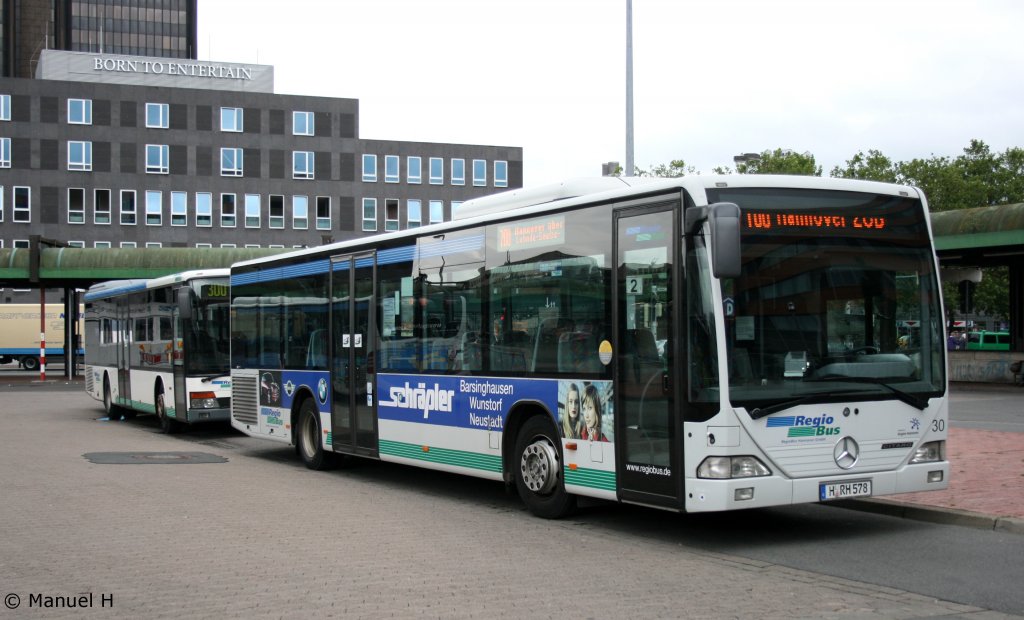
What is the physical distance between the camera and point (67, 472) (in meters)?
15.2

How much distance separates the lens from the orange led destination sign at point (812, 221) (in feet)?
29.7

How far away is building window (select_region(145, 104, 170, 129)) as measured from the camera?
7981cm

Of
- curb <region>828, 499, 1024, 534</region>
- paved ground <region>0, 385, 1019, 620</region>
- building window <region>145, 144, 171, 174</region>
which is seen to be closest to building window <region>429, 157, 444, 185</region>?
building window <region>145, 144, 171, 174</region>

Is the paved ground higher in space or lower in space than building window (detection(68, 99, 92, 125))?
lower

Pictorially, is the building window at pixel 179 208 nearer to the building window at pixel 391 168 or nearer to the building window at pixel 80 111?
the building window at pixel 80 111

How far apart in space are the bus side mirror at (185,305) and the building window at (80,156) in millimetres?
62413

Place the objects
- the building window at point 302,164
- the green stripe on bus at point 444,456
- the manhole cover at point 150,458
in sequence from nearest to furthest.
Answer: the green stripe on bus at point 444,456 → the manhole cover at point 150,458 → the building window at point 302,164

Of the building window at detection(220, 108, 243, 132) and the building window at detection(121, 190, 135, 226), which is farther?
the building window at detection(220, 108, 243, 132)

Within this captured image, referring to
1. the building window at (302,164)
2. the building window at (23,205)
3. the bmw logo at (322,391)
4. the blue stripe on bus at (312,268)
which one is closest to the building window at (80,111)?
the building window at (23,205)

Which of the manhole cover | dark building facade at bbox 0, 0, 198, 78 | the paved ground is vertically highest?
dark building facade at bbox 0, 0, 198, 78

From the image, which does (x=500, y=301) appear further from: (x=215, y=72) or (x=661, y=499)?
(x=215, y=72)

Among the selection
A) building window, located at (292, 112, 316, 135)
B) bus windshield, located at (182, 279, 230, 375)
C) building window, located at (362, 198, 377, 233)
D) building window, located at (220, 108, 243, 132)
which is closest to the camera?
bus windshield, located at (182, 279, 230, 375)

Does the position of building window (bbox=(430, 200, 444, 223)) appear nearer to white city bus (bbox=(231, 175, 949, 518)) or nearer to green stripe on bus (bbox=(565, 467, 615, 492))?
white city bus (bbox=(231, 175, 949, 518))

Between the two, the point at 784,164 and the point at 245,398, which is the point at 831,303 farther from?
the point at 784,164
